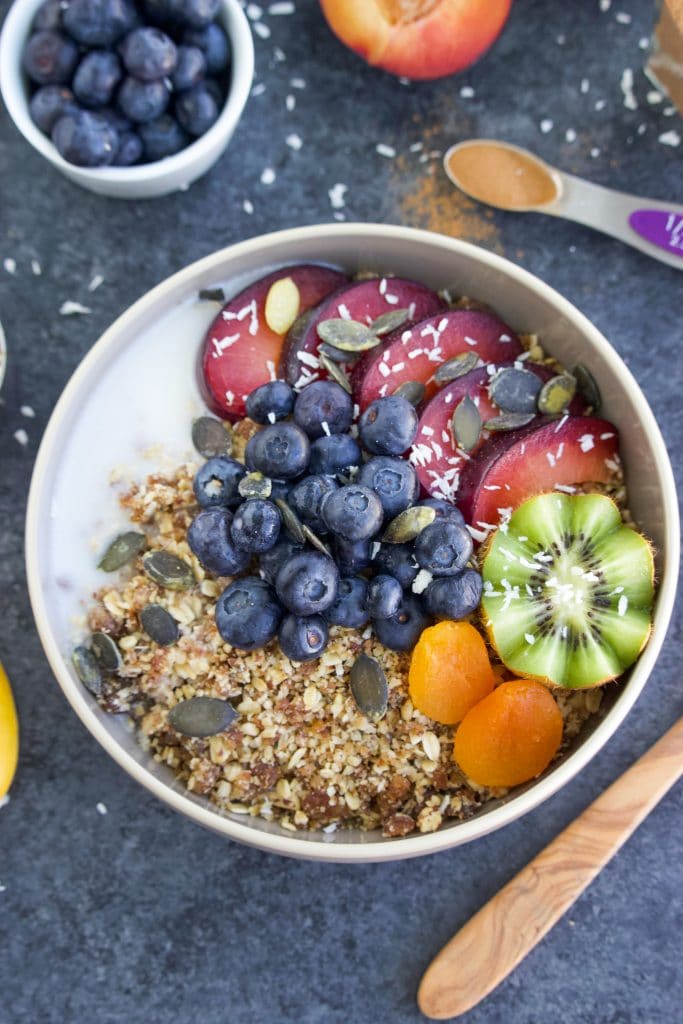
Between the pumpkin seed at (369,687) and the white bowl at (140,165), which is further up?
the white bowl at (140,165)

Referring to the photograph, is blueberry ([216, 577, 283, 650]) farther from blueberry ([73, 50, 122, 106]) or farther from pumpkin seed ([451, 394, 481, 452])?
blueberry ([73, 50, 122, 106])

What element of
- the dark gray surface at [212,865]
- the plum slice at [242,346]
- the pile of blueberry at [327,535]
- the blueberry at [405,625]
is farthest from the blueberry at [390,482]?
the dark gray surface at [212,865]

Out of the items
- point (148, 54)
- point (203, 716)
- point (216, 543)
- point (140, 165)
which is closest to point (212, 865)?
point (203, 716)

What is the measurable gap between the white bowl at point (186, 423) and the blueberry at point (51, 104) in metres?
0.27

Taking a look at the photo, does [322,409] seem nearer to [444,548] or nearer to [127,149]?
[444,548]

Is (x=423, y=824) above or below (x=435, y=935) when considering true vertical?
above

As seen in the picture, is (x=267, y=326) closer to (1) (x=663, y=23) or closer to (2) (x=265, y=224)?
(2) (x=265, y=224)

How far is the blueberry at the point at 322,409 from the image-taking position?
3.61 feet

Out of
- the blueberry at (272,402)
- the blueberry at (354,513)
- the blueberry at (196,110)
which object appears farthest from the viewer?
the blueberry at (196,110)

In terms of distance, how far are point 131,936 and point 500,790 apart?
1.88 feet

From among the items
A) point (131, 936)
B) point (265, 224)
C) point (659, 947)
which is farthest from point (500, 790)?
point (265, 224)

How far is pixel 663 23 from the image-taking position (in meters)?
1.29

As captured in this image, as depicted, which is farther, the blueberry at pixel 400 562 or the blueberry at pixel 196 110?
the blueberry at pixel 196 110

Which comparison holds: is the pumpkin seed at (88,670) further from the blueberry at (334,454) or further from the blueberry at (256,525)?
the blueberry at (334,454)
